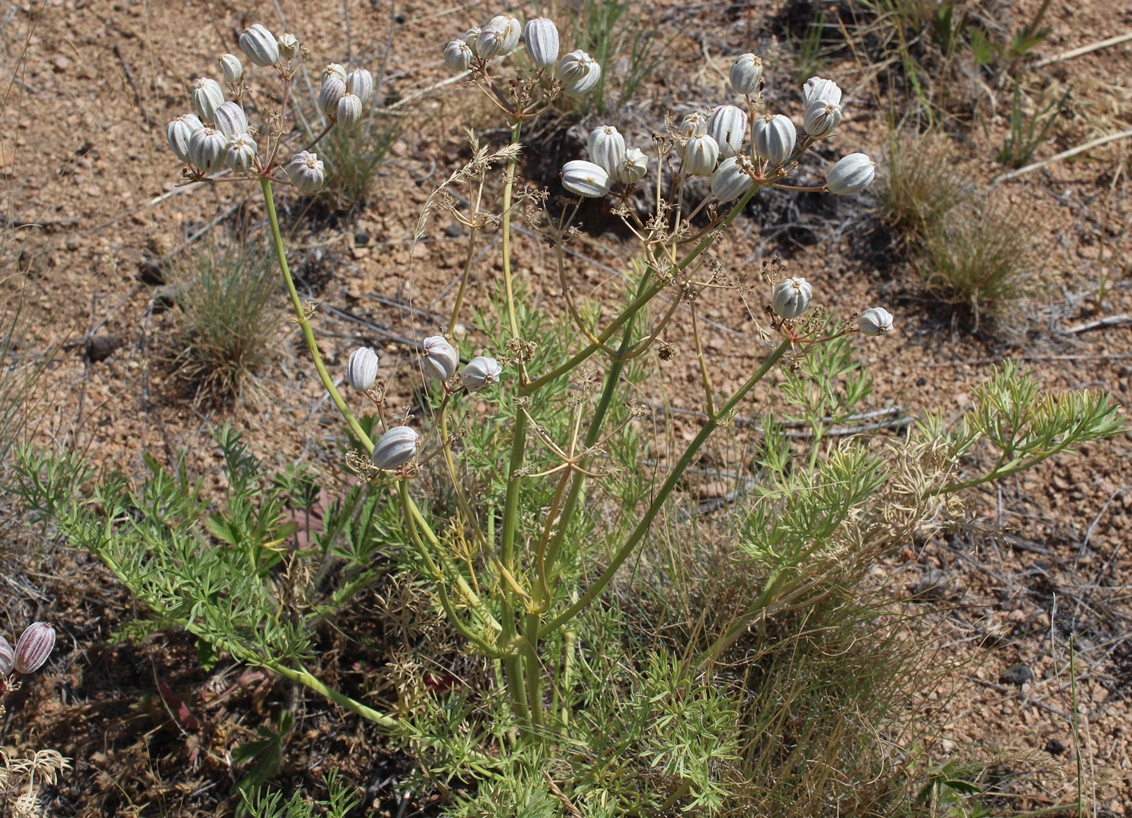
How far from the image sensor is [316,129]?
3936 millimetres

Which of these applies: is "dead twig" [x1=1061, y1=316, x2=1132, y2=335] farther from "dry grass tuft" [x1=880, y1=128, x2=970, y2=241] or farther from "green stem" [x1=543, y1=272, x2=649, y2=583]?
"green stem" [x1=543, y1=272, x2=649, y2=583]

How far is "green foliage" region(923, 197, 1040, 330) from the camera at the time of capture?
11.8 ft

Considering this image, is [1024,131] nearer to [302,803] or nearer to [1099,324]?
[1099,324]

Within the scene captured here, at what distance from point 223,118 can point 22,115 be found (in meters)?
2.72

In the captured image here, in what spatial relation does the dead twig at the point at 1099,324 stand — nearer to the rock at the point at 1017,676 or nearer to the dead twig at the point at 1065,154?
the dead twig at the point at 1065,154

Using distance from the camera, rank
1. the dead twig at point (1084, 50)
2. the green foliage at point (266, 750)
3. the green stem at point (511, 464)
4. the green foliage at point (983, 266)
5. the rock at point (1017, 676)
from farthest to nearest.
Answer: the dead twig at point (1084, 50) < the green foliage at point (983, 266) < the rock at point (1017, 676) < the green foliage at point (266, 750) < the green stem at point (511, 464)

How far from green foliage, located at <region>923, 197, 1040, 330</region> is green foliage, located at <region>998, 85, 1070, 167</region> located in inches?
17.9

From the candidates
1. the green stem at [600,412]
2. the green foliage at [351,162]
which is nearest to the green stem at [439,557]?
the green stem at [600,412]

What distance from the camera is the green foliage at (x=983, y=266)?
3590 millimetres

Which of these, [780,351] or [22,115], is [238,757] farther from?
[22,115]

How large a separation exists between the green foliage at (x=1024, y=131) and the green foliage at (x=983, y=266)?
0.46 metres

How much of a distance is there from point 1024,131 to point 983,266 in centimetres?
106

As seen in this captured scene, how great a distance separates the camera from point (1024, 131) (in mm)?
4227

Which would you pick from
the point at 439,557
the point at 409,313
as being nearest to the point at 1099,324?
the point at 409,313
